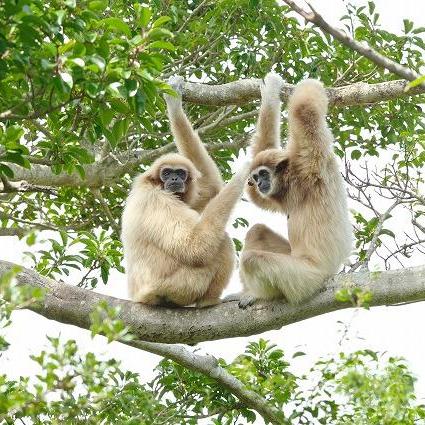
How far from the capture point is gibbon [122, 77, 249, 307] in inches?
289

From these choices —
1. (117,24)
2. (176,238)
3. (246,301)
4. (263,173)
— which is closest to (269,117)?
(263,173)

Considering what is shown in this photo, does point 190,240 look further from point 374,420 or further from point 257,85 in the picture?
point 374,420

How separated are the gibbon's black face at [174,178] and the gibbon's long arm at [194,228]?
0.32 m

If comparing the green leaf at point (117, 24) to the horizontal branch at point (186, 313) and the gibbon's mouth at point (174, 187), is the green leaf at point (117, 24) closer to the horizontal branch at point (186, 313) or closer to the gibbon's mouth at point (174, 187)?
the horizontal branch at point (186, 313)

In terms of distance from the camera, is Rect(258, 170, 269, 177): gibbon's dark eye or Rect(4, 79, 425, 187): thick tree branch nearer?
Rect(4, 79, 425, 187): thick tree branch

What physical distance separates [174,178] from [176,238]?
791 millimetres

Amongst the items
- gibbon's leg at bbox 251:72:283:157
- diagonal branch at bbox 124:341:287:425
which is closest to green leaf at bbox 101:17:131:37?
gibbon's leg at bbox 251:72:283:157

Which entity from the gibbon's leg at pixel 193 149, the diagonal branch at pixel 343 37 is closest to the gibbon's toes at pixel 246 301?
the gibbon's leg at pixel 193 149

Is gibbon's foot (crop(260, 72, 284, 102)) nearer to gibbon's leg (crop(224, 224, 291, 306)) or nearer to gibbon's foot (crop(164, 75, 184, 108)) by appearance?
gibbon's foot (crop(164, 75, 184, 108))

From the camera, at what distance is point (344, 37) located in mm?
4270

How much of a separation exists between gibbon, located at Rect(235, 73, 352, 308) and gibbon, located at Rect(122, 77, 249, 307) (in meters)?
0.32

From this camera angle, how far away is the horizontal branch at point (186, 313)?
257 inches

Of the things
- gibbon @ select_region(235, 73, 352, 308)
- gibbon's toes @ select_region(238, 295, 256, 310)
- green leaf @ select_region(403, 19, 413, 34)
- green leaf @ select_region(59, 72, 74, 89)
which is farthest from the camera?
green leaf @ select_region(403, 19, 413, 34)

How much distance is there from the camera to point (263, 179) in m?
8.28
